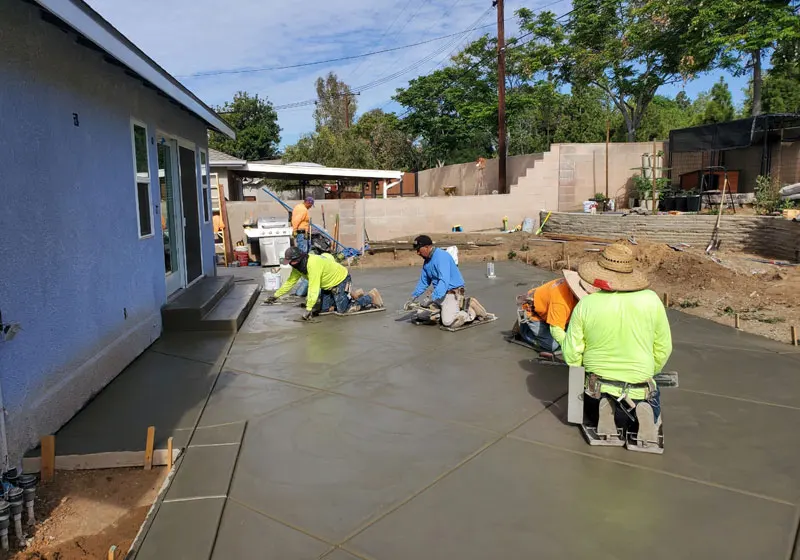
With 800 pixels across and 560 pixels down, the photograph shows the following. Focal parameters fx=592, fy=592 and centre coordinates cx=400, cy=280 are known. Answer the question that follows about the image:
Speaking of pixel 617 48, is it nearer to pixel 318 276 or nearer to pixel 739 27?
pixel 739 27

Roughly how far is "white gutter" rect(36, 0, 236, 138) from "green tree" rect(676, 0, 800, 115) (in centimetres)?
1846

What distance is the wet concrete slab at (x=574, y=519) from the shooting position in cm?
298

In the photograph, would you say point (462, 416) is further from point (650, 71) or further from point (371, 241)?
point (650, 71)

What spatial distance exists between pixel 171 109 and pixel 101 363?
4.90 metres

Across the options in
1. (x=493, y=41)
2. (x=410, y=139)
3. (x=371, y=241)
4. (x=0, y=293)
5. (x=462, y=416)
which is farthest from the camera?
(x=410, y=139)

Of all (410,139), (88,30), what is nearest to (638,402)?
(88,30)

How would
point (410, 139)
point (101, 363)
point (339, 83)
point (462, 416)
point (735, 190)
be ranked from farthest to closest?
point (339, 83), point (410, 139), point (735, 190), point (101, 363), point (462, 416)

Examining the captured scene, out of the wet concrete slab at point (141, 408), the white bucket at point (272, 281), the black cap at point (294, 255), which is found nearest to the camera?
the wet concrete slab at point (141, 408)

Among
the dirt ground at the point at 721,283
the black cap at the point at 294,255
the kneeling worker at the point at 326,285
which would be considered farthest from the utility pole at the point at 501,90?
the black cap at the point at 294,255

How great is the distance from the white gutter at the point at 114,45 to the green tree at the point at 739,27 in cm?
1846

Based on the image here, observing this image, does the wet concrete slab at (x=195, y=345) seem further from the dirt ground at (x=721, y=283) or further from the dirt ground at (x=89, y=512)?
the dirt ground at (x=721, y=283)

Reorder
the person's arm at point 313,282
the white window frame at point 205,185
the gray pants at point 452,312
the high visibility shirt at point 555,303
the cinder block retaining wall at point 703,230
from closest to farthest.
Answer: the high visibility shirt at point 555,303 < the gray pants at point 452,312 < the person's arm at point 313,282 < the white window frame at point 205,185 < the cinder block retaining wall at point 703,230

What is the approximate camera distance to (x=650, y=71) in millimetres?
25078

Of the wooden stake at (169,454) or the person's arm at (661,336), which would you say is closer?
the wooden stake at (169,454)
